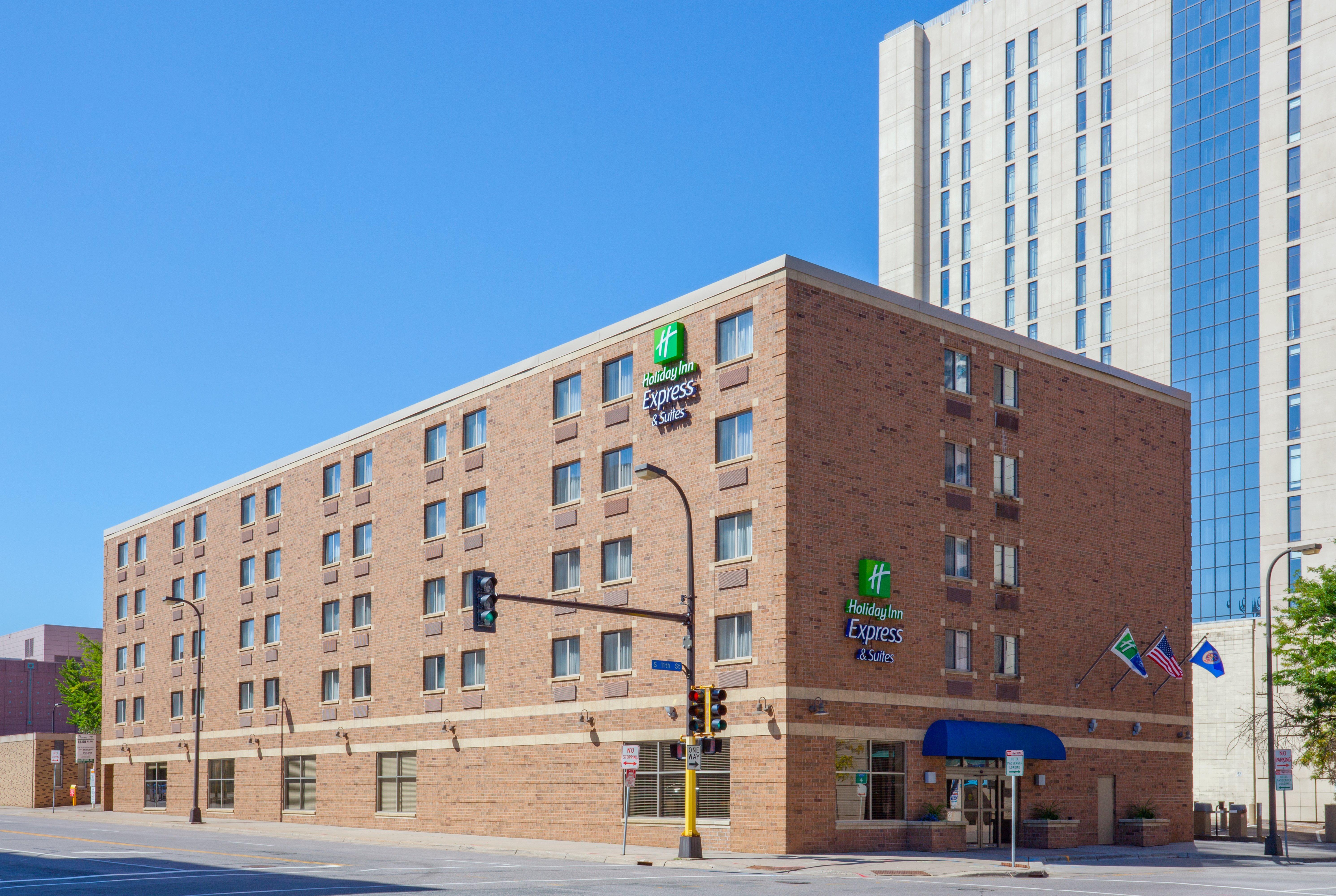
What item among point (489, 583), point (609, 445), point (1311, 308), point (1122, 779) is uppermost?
point (1311, 308)

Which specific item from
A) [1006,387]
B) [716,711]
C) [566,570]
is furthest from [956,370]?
A: [716,711]

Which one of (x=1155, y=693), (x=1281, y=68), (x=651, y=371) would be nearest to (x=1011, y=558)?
(x=1155, y=693)

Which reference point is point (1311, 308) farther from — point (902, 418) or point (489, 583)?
point (489, 583)

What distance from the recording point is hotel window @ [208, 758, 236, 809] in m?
66.1

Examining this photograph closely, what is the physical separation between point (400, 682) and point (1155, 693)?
94.1ft

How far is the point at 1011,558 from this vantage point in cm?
4388

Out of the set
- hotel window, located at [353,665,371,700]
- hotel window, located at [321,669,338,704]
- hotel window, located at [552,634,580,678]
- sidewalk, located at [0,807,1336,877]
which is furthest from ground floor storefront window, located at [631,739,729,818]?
hotel window, located at [321,669,338,704]

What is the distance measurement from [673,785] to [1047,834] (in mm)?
11608

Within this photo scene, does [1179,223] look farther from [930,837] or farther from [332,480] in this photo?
[930,837]

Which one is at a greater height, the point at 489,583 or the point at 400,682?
the point at 489,583

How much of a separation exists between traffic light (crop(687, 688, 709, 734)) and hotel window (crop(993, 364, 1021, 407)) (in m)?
16.4

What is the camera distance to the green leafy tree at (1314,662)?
51625mm

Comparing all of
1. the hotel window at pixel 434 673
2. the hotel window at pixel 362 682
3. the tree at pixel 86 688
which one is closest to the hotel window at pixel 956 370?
the hotel window at pixel 434 673

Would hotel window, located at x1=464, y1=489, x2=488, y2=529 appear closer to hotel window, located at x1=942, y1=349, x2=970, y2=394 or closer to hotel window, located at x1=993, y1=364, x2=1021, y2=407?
hotel window, located at x1=942, y1=349, x2=970, y2=394
